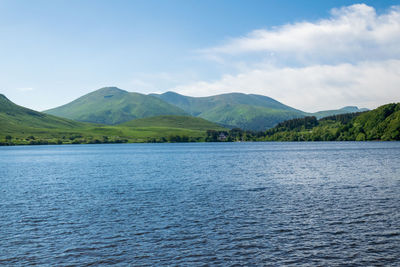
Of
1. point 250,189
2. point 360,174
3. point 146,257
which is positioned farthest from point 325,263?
point 360,174

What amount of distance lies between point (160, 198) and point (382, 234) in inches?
1178

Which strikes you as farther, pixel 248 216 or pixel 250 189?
pixel 250 189

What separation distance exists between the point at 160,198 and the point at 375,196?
3088 centimetres

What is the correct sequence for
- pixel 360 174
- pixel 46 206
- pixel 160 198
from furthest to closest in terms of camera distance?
1. pixel 360 174
2. pixel 160 198
3. pixel 46 206

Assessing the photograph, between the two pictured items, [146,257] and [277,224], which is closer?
[146,257]

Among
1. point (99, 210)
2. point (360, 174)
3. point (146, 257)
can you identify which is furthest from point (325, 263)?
point (360, 174)

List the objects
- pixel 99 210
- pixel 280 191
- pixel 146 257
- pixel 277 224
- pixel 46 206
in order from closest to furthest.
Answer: pixel 146 257
pixel 277 224
pixel 99 210
pixel 46 206
pixel 280 191

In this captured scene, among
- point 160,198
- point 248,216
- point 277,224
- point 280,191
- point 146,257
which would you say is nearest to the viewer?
point 146,257

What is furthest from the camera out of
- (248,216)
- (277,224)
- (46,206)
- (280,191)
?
(280,191)

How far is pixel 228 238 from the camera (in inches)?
1189

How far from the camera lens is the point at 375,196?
48562mm

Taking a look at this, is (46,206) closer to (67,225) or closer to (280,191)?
(67,225)

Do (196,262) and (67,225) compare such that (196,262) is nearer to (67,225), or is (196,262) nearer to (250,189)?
(67,225)

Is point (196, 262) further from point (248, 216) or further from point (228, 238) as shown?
point (248, 216)
